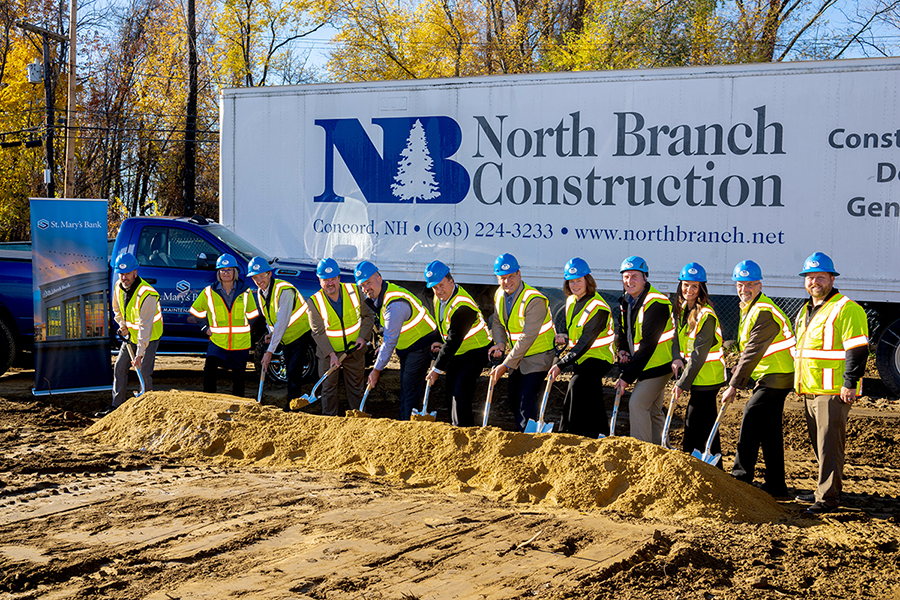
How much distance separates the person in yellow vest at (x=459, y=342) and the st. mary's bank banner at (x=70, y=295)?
463cm

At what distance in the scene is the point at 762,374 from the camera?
22.7 feet

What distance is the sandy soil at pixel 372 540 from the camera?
15.0ft

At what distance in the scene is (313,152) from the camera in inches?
499

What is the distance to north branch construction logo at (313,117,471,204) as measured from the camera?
11.9 meters

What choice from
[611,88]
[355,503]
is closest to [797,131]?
[611,88]

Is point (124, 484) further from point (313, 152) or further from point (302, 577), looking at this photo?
point (313, 152)

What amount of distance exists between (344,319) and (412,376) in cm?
96

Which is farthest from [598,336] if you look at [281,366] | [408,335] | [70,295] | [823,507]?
[70,295]

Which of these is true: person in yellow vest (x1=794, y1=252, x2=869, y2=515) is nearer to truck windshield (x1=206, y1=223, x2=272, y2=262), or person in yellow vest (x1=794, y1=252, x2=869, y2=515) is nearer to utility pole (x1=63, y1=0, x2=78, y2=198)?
truck windshield (x1=206, y1=223, x2=272, y2=262)

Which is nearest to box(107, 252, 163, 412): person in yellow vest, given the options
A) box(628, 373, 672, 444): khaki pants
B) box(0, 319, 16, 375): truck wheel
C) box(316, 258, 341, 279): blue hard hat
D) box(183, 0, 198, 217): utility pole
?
box(316, 258, 341, 279): blue hard hat

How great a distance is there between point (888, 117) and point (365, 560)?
27.3ft

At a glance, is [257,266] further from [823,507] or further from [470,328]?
[823,507]

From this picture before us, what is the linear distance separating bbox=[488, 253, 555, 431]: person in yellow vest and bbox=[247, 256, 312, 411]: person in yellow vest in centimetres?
230

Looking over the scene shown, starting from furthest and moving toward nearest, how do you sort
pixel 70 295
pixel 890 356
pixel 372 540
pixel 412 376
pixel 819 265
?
pixel 890 356 < pixel 70 295 < pixel 412 376 < pixel 819 265 < pixel 372 540
